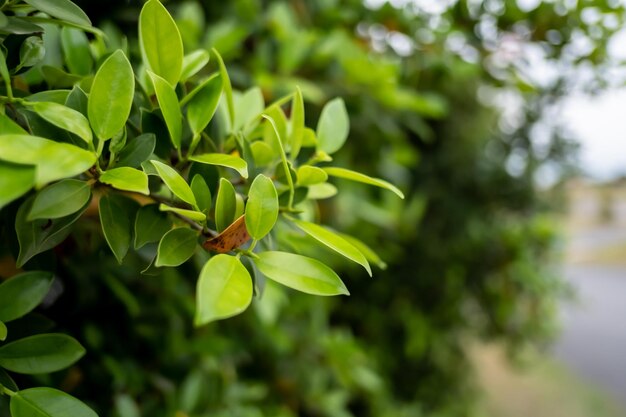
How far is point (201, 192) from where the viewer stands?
0.21 metres

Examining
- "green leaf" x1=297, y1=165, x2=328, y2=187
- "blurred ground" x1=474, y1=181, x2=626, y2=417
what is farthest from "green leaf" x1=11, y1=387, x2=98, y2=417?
"blurred ground" x1=474, y1=181, x2=626, y2=417

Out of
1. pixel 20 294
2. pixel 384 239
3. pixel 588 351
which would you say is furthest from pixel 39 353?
pixel 588 351

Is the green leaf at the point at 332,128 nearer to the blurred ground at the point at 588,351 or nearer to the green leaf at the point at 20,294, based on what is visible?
the green leaf at the point at 20,294

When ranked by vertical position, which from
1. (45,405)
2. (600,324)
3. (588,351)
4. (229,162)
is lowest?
(45,405)

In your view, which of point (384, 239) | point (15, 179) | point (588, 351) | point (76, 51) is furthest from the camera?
point (588, 351)

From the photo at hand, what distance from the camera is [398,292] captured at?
1.07m

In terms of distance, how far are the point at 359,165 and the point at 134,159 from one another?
25.4 inches

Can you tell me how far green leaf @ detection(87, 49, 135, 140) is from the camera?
7.5 inches

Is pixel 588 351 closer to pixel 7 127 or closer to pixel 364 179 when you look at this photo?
pixel 364 179

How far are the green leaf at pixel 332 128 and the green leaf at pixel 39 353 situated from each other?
0.15 metres

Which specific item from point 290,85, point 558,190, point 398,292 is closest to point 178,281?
point 290,85

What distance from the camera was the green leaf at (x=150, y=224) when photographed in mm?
211

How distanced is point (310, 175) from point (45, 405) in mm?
136

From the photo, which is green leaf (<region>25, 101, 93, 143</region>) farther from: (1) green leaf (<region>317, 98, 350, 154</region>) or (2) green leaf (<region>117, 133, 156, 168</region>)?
(1) green leaf (<region>317, 98, 350, 154</region>)
